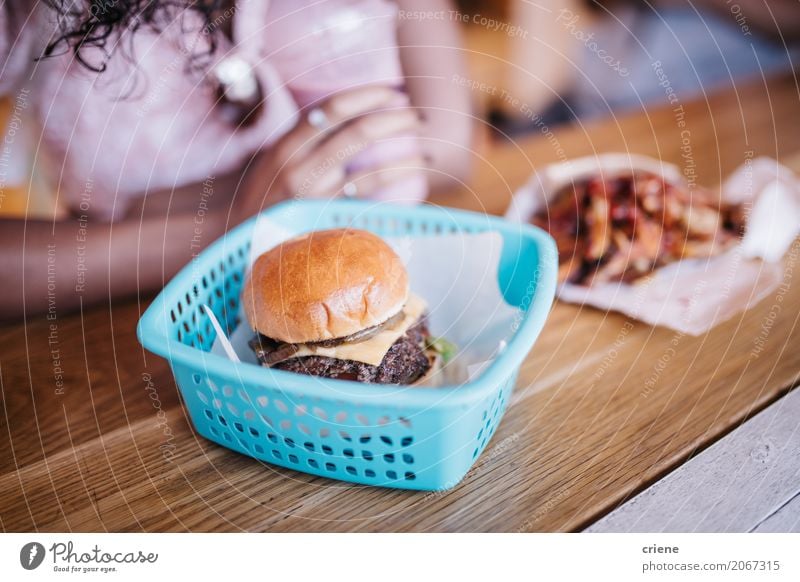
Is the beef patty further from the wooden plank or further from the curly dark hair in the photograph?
the curly dark hair

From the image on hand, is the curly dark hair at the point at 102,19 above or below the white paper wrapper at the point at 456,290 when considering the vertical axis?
above

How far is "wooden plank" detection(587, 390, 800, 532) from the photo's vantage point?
614 mm

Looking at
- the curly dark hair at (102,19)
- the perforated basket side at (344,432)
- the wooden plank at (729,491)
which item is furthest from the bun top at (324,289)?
the curly dark hair at (102,19)

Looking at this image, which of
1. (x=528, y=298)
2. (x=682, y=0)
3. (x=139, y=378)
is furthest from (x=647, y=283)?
(x=682, y=0)

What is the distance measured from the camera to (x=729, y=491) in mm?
639

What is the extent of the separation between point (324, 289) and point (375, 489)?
23cm

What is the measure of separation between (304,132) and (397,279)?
530 mm

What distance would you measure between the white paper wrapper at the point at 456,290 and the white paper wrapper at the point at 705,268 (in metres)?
0.20

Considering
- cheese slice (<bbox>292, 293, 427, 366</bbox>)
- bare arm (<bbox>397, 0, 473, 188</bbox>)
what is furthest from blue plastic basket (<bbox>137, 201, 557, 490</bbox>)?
bare arm (<bbox>397, 0, 473, 188</bbox>)

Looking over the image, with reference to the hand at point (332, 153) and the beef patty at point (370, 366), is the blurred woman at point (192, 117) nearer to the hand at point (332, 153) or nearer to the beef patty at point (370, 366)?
the hand at point (332, 153)

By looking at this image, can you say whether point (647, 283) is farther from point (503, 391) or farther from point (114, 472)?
point (114, 472)

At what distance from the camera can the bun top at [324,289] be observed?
692 millimetres

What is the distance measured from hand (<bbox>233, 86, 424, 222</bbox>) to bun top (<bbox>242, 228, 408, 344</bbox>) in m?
0.42

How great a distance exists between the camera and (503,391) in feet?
2.29
